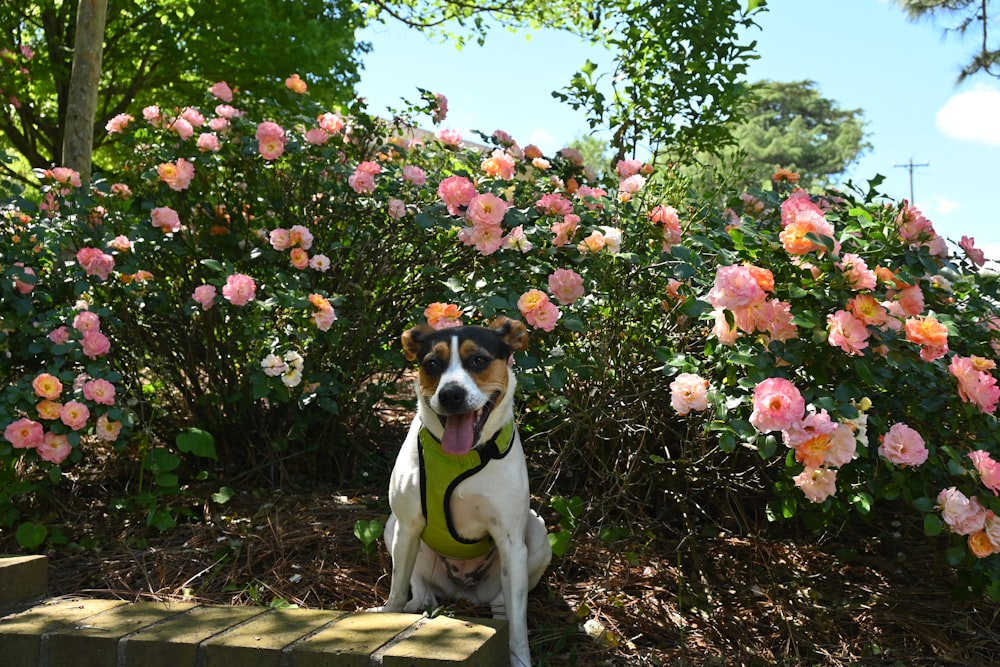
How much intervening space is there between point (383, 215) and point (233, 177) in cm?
93

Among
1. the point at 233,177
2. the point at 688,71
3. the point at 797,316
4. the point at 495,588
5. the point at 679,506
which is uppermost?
the point at 688,71

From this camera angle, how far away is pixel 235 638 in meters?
2.85

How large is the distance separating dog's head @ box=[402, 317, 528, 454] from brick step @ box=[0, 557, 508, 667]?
2.03 feet

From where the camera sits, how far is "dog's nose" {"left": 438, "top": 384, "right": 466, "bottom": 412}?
3.00 metres

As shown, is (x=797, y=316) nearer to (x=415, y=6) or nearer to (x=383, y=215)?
(x=383, y=215)

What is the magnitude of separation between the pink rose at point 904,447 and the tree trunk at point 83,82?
596cm

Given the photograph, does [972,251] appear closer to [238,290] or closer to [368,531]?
[368,531]

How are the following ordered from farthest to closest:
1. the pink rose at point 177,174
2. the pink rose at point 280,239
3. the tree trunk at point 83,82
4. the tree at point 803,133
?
the tree at point 803,133 < the tree trunk at point 83,82 < the pink rose at point 177,174 < the pink rose at point 280,239

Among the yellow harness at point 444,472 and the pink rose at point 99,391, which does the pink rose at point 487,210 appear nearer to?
the yellow harness at point 444,472

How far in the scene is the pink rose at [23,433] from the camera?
13.4ft

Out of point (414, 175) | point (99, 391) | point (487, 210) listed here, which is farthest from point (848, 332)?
point (99, 391)

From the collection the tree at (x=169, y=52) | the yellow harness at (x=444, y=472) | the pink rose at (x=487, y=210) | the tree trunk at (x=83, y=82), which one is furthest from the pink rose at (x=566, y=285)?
the tree at (x=169, y=52)

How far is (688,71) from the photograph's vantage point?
5125 mm

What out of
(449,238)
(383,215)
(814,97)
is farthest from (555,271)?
(814,97)
